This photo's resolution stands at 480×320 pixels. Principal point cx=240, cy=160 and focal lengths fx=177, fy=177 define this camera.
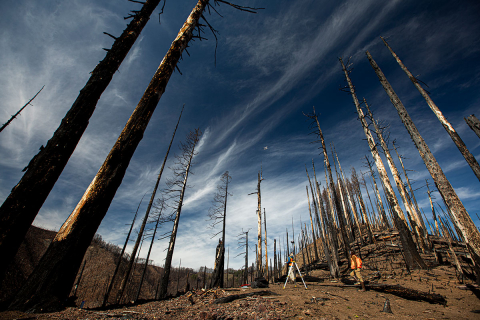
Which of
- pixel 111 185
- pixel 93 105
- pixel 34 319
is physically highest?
pixel 93 105

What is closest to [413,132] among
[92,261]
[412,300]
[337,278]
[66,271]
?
[412,300]

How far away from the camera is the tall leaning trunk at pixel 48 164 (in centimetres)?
189

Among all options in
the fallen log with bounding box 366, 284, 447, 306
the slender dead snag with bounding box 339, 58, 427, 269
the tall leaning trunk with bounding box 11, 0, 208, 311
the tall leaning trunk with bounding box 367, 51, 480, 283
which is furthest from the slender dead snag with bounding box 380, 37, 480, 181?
the tall leaning trunk with bounding box 11, 0, 208, 311

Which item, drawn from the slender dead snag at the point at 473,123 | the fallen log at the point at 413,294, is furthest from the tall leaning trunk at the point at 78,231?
the slender dead snag at the point at 473,123

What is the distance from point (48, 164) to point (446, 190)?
33.0ft

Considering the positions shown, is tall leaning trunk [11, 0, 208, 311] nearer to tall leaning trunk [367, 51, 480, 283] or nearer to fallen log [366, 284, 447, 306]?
fallen log [366, 284, 447, 306]

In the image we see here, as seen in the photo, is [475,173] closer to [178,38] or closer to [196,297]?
[178,38]

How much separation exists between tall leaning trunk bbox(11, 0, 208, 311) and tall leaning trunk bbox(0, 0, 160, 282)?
1.07 feet

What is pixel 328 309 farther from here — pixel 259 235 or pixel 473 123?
pixel 259 235

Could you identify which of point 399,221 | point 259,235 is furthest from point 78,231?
point 259,235

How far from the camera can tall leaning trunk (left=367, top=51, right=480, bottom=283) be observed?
527 centimetres

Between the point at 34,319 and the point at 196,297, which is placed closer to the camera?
the point at 34,319

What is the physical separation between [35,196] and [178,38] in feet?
12.4

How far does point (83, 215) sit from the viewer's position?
2.13 m
